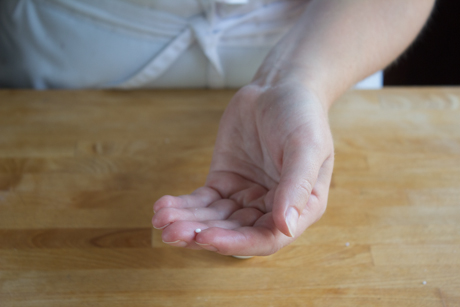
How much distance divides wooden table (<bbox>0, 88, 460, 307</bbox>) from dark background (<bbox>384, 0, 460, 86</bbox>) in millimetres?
607

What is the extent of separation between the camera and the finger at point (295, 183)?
0.39 meters

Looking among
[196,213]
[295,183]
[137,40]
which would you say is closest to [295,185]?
[295,183]

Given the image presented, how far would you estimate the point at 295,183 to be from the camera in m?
0.40

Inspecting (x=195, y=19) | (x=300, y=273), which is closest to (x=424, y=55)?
(x=195, y=19)

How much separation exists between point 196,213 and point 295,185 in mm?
120

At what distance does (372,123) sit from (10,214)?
1.96 ft

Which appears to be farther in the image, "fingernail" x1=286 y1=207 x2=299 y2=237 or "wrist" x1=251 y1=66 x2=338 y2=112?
"wrist" x1=251 y1=66 x2=338 y2=112

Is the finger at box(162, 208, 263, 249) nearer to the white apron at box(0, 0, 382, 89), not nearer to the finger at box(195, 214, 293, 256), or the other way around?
the finger at box(195, 214, 293, 256)

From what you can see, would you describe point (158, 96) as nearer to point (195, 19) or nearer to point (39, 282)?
point (195, 19)

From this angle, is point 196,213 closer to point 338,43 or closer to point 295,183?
point 295,183

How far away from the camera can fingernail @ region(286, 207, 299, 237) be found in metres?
0.39

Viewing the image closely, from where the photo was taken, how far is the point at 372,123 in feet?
2.20

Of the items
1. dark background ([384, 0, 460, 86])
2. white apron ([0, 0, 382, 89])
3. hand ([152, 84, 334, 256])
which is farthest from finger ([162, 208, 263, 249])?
dark background ([384, 0, 460, 86])

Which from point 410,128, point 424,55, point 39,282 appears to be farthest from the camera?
point 424,55
